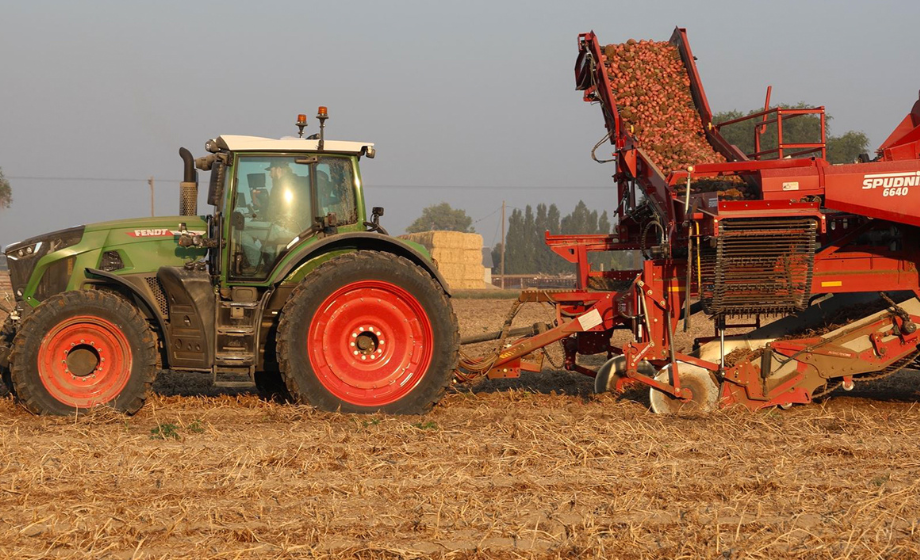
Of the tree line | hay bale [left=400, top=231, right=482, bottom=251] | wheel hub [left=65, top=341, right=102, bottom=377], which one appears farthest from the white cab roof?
the tree line

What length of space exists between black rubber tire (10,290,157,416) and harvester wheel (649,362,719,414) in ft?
13.4

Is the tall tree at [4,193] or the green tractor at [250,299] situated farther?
the tall tree at [4,193]

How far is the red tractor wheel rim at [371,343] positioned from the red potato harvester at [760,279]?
0.78 m

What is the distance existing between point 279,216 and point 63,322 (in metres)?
1.87

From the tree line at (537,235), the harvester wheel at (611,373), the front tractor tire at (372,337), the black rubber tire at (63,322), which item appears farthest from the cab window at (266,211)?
the tree line at (537,235)

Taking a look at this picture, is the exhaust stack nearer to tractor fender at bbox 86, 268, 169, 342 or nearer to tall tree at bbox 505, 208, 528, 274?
tractor fender at bbox 86, 268, 169, 342

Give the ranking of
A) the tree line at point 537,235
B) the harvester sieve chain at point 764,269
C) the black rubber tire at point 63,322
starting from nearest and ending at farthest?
1. the black rubber tire at point 63,322
2. the harvester sieve chain at point 764,269
3. the tree line at point 537,235

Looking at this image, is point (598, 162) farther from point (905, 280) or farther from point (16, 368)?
point (16, 368)

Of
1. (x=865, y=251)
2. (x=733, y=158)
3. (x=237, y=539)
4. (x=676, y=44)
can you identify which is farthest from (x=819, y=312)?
(x=237, y=539)

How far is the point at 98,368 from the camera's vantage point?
7246 mm

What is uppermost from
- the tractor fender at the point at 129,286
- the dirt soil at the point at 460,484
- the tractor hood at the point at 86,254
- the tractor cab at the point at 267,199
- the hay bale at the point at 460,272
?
the tractor cab at the point at 267,199

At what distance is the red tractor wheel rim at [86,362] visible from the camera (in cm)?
713

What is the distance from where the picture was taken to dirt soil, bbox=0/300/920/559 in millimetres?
4180

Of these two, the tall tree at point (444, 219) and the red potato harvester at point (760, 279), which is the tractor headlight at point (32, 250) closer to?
the red potato harvester at point (760, 279)
